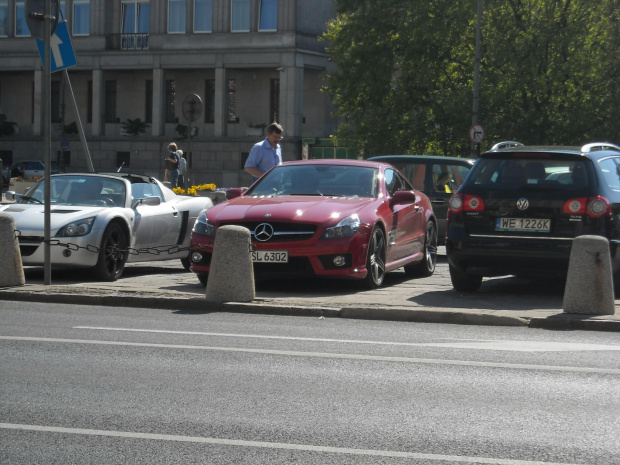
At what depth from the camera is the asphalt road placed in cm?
576

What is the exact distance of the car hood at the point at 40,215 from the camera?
14.3 metres

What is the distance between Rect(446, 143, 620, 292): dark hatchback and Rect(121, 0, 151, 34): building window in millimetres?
55294

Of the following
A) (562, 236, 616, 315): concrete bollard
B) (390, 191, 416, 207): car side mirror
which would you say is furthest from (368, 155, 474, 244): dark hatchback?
(562, 236, 616, 315): concrete bollard

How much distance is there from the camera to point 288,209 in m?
13.2

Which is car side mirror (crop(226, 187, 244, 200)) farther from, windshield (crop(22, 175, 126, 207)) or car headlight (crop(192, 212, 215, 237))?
windshield (crop(22, 175, 126, 207))

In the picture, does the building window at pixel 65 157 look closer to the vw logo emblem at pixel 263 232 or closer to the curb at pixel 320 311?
the vw logo emblem at pixel 263 232

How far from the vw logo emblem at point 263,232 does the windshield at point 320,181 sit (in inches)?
51.0

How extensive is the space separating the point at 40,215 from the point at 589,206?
651cm

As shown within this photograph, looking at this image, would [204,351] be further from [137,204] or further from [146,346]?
[137,204]

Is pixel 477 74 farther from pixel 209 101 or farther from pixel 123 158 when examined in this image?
pixel 123 158

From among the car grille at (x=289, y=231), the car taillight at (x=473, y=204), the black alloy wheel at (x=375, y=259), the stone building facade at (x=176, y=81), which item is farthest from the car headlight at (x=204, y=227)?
the stone building facade at (x=176, y=81)

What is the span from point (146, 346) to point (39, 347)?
795 mm

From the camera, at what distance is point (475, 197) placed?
13.0 meters

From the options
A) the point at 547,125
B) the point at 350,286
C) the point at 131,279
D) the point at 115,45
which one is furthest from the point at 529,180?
the point at 115,45
